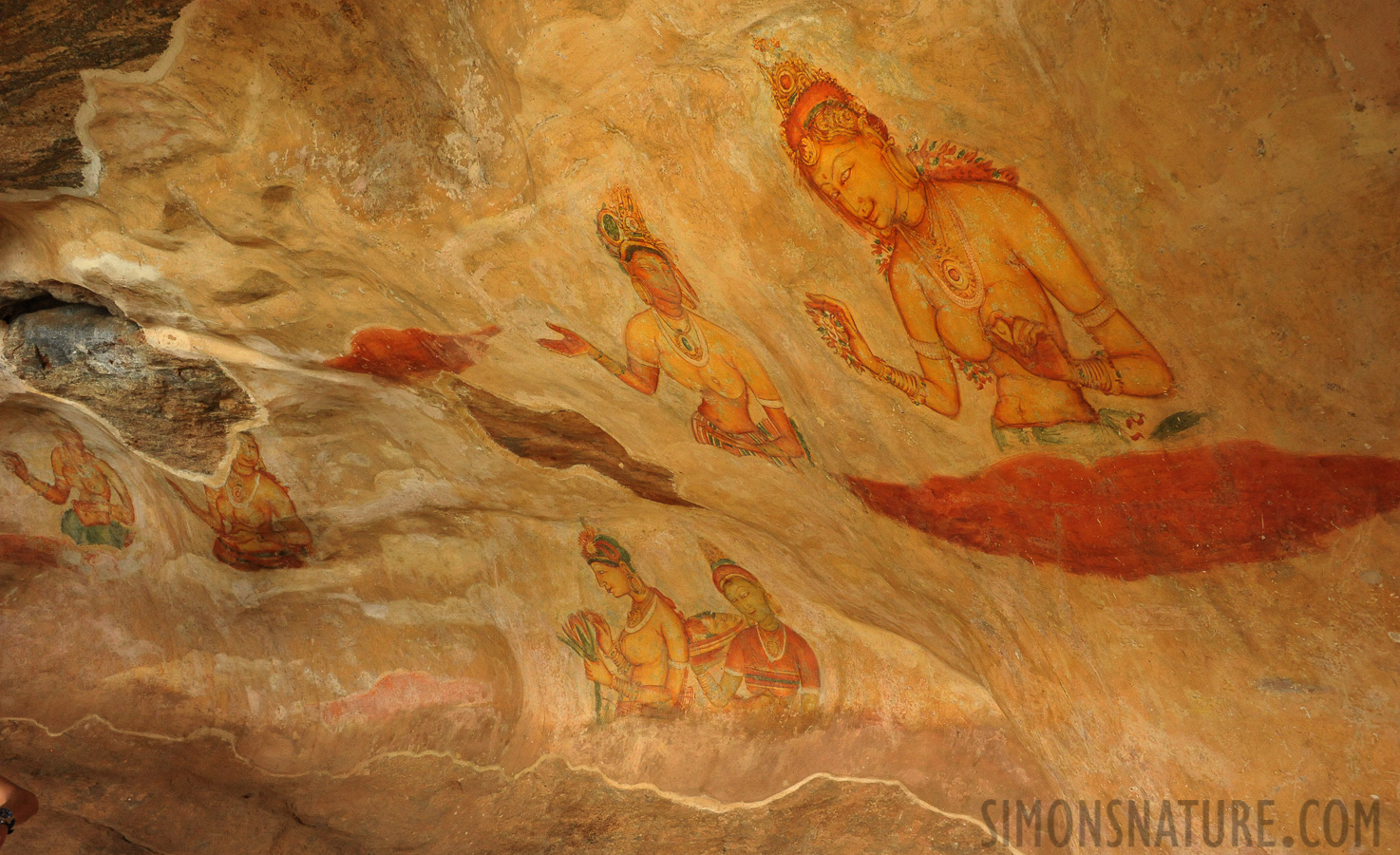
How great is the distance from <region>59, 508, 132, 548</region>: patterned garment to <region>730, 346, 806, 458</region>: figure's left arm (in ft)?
15.9

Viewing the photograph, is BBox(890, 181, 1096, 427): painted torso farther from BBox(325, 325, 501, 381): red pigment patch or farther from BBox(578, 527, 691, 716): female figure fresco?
BBox(578, 527, 691, 716): female figure fresco

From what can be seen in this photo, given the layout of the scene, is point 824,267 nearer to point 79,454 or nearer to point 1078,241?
point 1078,241

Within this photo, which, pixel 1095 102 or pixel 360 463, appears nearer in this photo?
pixel 1095 102

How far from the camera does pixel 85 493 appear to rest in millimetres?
6492

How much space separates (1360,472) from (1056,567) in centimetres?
147

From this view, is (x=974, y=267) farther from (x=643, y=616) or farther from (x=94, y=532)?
(x=94, y=532)

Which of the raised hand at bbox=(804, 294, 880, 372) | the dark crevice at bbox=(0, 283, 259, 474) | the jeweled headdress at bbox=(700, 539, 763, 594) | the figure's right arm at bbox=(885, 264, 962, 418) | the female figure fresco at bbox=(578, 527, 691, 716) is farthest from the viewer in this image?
the female figure fresco at bbox=(578, 527, 691, 716)

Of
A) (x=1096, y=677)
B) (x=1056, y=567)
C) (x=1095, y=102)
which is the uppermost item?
(x=1095, y=102)

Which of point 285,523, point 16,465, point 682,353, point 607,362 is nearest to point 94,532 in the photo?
point 16,465

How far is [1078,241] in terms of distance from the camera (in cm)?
328

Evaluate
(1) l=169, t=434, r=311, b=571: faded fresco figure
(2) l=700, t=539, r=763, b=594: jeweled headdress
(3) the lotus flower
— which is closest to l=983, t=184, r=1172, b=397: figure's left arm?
(2) l=700, t=539, r=763, b=594: jeweled headdress

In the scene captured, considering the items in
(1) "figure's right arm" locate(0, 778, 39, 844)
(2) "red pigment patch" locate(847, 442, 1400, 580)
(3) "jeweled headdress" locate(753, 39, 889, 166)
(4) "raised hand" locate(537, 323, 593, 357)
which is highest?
(3) "jeweled headdress" locate(753, 39, 889, 166)

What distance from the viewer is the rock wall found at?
311cm

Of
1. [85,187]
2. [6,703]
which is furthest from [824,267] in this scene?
[6,703]
